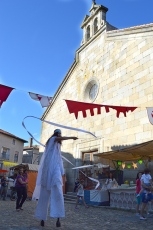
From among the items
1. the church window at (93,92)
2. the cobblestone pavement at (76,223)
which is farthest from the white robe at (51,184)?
the church window at (93,92)

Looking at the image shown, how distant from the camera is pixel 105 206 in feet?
35.6

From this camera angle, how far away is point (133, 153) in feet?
35.0

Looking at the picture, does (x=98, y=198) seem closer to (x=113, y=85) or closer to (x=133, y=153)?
(x=133, y=153)

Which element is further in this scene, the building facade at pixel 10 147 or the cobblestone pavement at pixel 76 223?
the building facade at pixel 10 147

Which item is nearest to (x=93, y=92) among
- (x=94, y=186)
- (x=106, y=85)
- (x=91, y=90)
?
(x=91, y=90)

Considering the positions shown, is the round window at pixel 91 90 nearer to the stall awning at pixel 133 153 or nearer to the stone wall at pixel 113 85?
the stone wall at pixel 113 85

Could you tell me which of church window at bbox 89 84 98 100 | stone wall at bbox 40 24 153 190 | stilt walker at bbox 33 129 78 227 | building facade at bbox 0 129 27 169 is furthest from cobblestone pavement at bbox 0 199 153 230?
building facade at bbox 0 129 27 169

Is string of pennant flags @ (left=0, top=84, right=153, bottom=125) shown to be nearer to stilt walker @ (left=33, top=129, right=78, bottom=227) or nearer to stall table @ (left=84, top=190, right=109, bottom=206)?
stilt walker @ (left=33, top=129, right=78, bottom=227)

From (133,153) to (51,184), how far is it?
6690mm

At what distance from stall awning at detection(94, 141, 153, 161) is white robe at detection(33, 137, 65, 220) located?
538cm

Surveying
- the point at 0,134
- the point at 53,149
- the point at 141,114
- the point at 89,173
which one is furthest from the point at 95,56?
the point at 0,134

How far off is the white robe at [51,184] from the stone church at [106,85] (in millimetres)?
7188

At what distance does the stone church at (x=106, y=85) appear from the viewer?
12.2 m

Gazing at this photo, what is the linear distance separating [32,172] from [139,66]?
10.6 meters
